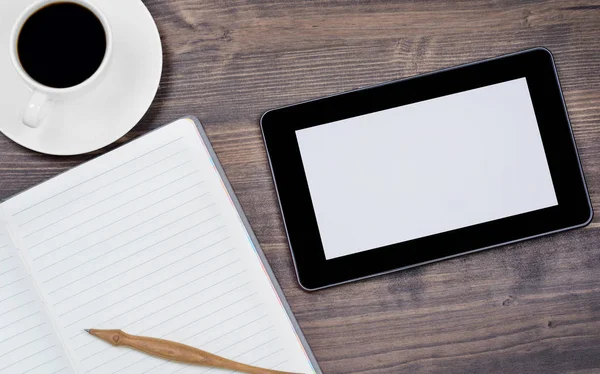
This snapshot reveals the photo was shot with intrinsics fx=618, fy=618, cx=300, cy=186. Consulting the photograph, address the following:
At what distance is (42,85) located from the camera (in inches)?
22.2

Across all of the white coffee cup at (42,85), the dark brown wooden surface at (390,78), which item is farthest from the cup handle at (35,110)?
the dark brown wooden surface at (390,78)

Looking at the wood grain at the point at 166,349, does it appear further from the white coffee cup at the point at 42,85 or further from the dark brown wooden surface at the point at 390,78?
the white coffee cup at the point at 42,85

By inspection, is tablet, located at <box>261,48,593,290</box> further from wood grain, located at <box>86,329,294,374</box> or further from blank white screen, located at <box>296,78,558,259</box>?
wood grain, located at <box>86,329,294,374</box>

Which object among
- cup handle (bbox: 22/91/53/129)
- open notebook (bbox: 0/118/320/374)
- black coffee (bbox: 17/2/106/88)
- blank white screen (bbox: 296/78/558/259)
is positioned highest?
black coffee (bbox: 17/2/106/88)

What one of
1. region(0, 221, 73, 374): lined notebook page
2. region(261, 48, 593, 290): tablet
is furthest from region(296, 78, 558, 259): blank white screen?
region(0, 221, 73, 374): lined notebook page

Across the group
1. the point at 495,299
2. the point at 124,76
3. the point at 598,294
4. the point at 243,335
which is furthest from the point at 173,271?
the point at 598,294

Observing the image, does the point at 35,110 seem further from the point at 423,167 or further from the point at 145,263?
the point at 423,167

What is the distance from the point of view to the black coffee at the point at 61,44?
57cm

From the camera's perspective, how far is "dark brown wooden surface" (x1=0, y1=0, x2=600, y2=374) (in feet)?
2.12

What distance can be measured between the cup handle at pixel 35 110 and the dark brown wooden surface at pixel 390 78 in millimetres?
102

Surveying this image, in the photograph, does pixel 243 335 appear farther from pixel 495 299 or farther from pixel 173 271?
pixel 495 299

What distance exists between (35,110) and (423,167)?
38cm

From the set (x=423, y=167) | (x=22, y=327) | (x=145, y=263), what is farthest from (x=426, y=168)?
(x=22, y=327)

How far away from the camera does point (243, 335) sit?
0.62 meters
